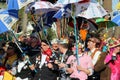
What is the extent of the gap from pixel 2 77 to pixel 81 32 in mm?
2483

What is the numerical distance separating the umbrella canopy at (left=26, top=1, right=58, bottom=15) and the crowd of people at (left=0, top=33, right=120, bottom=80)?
833mm

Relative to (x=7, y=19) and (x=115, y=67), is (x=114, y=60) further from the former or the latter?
(x=7, y=19)

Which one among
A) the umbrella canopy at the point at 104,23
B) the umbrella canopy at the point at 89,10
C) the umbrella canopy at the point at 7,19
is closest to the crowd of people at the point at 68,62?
the umbrella canopy at the point at 89,10

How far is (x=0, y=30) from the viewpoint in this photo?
38.0ft

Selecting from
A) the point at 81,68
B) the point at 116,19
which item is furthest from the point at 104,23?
the point at 81,68

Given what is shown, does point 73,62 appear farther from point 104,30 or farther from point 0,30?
point 104,30

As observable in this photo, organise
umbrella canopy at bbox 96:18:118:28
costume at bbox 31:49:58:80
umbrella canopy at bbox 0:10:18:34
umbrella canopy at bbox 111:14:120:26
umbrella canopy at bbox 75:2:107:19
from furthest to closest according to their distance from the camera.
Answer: umbrella canopy at bbox 96:18:118:28 < umbrella canopy at bbox 111:14:120:26 < umbrella canopy at bbox 0:10:18:34 < umbrella canopy at bbox 75:2:107:19 < costume at bbox 31:49:58:80

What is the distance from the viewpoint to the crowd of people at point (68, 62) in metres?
9.83

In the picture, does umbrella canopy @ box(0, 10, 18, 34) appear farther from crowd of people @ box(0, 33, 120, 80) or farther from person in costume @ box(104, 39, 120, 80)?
person in costume @ box(104, 39, 120, 80)

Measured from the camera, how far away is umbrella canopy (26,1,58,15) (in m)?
11.5

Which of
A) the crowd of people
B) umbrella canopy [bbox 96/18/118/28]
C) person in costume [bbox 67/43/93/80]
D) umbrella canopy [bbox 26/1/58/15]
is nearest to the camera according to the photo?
person in costume [bbox 67/43/93/80]

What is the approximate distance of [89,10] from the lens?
424 inches

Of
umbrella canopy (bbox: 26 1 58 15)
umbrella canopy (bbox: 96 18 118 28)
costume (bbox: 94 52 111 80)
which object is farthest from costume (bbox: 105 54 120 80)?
umbrella canopy (bbox: 96 18 118 28)

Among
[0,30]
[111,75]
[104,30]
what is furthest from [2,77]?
[104,30]
